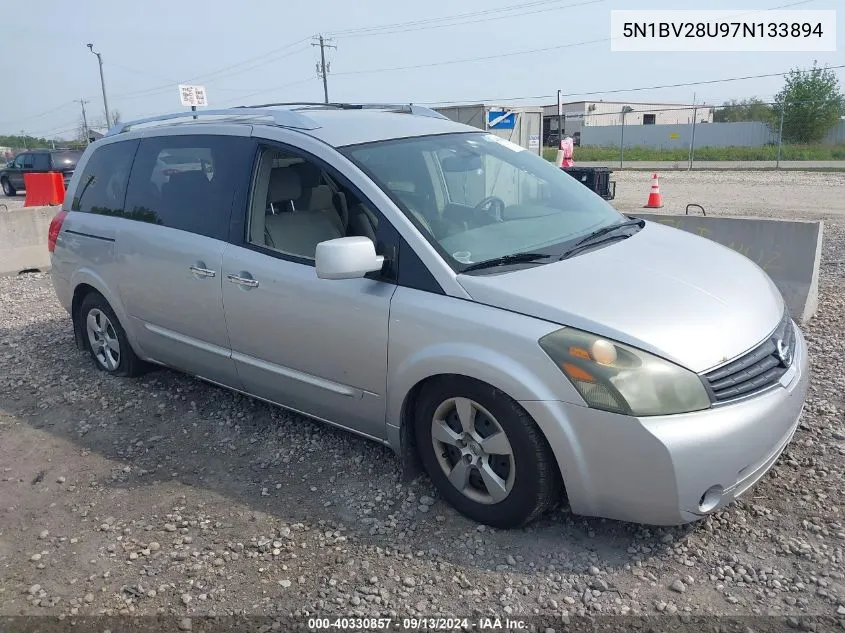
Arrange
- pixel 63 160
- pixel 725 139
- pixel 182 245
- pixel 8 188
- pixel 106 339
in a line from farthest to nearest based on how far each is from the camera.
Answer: pixel 725 139, pixel 8 188, pixel 63 160, pixel 106 339, pixel 182 245

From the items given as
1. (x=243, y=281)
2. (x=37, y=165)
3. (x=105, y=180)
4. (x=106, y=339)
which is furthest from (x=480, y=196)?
(x=37, y=165)

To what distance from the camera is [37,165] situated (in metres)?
24.3

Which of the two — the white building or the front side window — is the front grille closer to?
the front side window

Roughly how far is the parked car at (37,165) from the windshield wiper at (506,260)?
2328cm

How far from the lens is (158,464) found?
3920 mm

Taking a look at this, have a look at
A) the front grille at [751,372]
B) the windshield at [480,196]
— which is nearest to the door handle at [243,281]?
the windshield at [480,196]

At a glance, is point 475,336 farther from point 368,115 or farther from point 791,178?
point 791,178

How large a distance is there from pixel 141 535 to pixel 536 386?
1.98 metres

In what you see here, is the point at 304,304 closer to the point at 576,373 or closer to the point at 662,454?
the point at 576,373

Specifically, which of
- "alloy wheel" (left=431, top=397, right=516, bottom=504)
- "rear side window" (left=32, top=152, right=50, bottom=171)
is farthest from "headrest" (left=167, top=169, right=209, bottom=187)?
"rear side window" (left=32, top=152, right=50, bottom=171)

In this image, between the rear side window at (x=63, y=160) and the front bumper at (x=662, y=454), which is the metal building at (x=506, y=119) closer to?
the front bumper at (x=662, y=454)

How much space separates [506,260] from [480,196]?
67 cm

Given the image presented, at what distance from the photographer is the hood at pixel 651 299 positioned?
271cm

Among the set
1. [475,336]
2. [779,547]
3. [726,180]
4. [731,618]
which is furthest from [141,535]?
[726,180]
